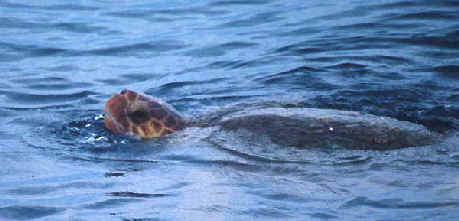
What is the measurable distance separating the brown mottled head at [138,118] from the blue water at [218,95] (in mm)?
162

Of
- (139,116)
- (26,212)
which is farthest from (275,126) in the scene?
(26,212)

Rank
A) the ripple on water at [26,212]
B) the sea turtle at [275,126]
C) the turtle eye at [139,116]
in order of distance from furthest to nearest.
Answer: the turtle eye at [139,116], the sea turtle at [275,126], the ripple on water at [26,212]

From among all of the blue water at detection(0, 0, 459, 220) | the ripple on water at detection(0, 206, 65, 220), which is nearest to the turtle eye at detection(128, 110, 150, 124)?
the blue water at detection(0, 0, 459, 220)

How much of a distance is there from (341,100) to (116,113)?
78.3 inches

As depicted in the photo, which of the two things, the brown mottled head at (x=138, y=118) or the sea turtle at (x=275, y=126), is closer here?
the sea turtle at (x=275, y=126)

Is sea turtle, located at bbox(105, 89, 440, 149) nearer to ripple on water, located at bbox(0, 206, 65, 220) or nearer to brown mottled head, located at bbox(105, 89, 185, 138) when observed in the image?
brown mottled head, located at bbox(105, 89, 185, 138)

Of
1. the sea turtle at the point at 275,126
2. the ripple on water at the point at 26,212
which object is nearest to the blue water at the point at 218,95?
the ripple on water at the point at 26,212

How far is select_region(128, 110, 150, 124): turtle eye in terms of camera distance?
19.2 ft

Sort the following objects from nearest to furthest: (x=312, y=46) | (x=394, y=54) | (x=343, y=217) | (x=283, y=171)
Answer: (x=343, y=217) → (x=283, y=171) → (x=394, y=54) → (x=312, y=46)

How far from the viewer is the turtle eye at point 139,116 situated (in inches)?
230

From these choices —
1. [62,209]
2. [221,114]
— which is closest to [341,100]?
[221,114]

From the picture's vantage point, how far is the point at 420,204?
4023mm

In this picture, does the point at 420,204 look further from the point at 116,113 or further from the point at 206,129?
the point at 116,113

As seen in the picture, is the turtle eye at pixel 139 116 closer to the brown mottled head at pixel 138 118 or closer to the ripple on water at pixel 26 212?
the brown mottled head at pixel 138 118
